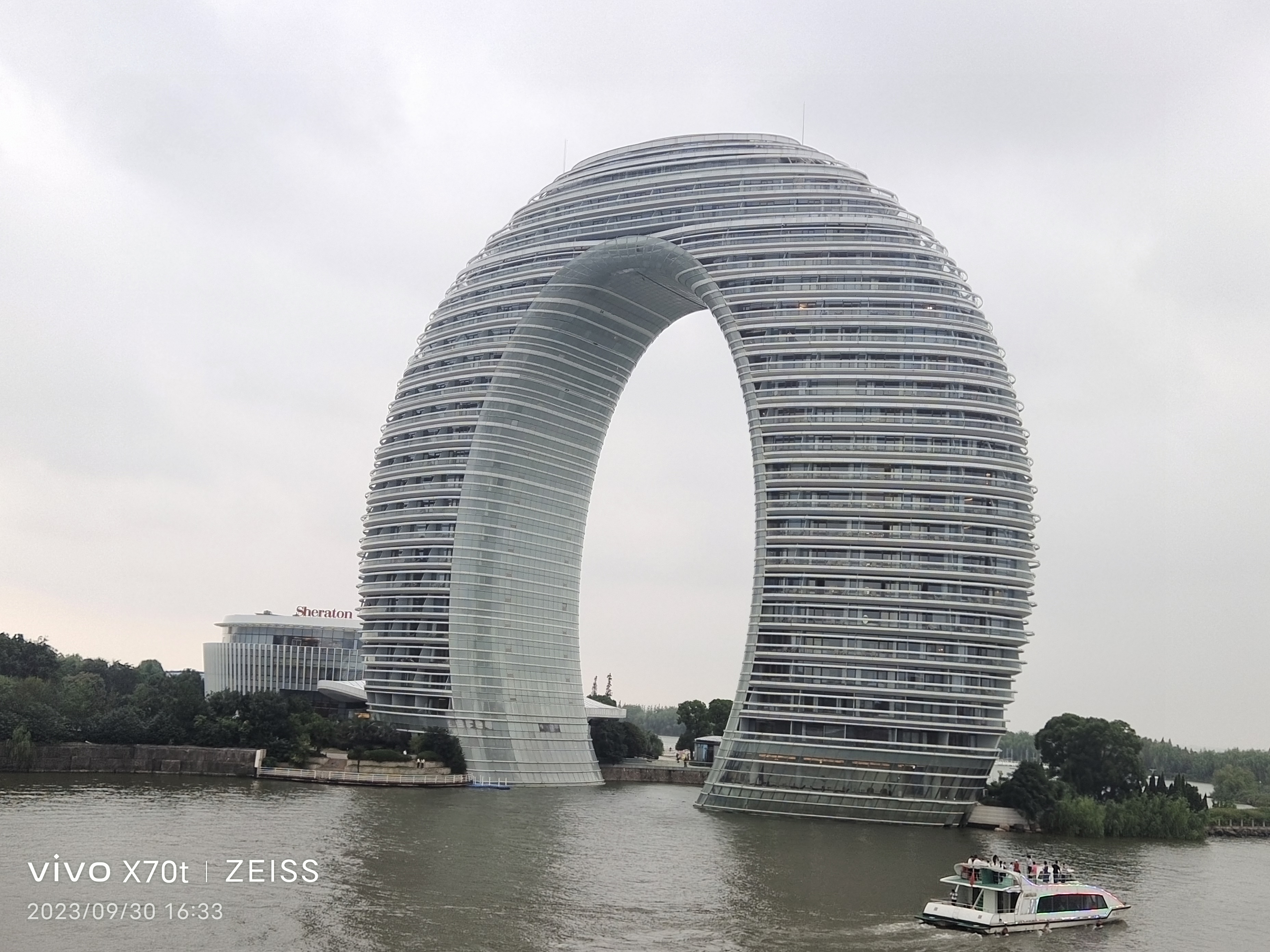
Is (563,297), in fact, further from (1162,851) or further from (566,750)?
(1162,851)

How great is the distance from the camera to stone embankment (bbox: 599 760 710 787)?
6093 inches

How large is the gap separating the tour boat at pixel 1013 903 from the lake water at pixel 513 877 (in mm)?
963

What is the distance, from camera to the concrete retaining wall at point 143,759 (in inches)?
4646

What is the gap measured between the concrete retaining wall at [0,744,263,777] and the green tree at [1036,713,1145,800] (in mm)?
81224

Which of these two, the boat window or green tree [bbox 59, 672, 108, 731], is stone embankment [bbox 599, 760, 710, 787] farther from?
the boat window

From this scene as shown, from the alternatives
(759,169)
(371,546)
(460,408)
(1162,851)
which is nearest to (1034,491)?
(1162,851)

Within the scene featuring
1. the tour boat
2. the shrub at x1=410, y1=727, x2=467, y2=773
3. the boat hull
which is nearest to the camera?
the boat hull

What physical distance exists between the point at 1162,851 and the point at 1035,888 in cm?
4077

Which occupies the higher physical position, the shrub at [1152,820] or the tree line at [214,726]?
the tree line at [214,726]

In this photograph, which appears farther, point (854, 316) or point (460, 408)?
point (460, 408)

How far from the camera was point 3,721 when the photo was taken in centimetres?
11675

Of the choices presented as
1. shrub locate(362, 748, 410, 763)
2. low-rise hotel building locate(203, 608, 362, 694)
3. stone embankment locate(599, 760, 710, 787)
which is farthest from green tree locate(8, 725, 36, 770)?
low-rise hotel building locate(203, 608, 362, 694)

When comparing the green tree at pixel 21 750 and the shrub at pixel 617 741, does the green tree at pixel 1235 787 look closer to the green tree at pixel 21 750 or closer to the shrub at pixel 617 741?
the shrub at pixel 617 741

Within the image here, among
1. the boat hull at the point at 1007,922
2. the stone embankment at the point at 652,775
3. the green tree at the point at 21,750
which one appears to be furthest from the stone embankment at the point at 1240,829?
the green tree at the point at 21,750
